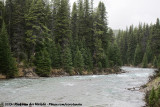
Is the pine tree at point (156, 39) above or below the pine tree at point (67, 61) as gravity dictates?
above

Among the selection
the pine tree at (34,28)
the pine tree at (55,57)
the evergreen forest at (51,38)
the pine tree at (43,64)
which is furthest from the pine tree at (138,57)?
the pine tree at (43,64)

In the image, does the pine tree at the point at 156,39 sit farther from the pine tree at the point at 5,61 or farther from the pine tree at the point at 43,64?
the pine tree at the point at 5,61

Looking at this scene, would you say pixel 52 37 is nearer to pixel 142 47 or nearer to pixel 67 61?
pixel 67 61

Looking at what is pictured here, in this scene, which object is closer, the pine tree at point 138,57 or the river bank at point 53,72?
the river bank at point 53,72

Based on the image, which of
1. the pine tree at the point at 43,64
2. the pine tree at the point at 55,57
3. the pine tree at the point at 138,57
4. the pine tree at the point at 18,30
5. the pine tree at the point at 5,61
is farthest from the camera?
the pine tree at the point at 138,57

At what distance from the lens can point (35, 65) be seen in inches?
1221

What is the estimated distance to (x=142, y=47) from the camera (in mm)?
82625

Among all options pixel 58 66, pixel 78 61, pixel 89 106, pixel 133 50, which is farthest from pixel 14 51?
pixel 133 50

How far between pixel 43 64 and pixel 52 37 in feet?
30.0

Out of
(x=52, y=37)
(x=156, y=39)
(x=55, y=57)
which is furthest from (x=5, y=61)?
(x=156, y=39)

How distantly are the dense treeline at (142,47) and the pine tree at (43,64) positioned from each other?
4816cm

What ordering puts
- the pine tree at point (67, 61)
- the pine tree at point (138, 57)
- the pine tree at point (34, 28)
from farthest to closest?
1. the pine tree at point (138, 57)
2. the pine tree at point (67, 61)
3. the pine tree at point (34, 28)

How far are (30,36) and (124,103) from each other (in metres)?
23.2

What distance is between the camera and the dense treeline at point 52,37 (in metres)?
31.0
